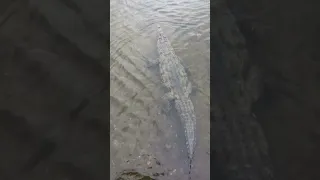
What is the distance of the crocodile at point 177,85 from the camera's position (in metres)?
1.41

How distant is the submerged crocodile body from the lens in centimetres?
141

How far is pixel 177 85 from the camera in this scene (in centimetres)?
142

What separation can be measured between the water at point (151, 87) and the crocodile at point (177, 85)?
0.06ft

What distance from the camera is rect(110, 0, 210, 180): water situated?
140 centimetres

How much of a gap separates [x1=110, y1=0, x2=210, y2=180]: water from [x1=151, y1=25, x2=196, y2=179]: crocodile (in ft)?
0.06

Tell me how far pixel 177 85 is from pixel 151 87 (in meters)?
0.09

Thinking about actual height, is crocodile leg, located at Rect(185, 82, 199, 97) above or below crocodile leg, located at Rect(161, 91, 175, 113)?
above

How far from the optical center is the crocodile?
1408 mm

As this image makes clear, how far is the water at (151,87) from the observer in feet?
4.58

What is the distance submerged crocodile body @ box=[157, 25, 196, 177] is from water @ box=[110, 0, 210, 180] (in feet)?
0.06

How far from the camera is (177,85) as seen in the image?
1.42 m

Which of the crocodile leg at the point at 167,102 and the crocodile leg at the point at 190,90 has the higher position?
the crocodile leg at the point at 190,90
